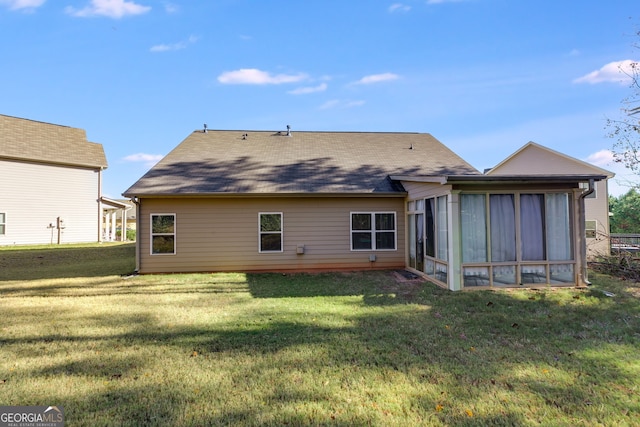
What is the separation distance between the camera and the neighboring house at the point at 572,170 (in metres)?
14.9

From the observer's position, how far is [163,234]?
10.4m

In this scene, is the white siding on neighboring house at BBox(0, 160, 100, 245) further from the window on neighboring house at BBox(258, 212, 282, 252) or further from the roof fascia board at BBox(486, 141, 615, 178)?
the roof fascia board at BBox(486, 141, 615, 178)

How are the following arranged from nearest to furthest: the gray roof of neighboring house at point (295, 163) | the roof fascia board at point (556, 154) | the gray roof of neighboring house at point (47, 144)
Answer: the gray roof of neighboring house at point (295, 163) → the roof fascia board at point (556, 154) → the gray roof of neighboring house at point (47, 144)

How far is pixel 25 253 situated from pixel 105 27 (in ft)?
32.4

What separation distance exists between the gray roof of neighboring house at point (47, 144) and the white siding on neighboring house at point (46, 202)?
53cm

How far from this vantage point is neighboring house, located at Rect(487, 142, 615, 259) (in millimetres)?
14906

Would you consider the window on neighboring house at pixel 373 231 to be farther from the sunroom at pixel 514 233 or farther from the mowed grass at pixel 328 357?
the mowed grass at pixel 328 357

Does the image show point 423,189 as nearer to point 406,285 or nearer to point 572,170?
point 406,285

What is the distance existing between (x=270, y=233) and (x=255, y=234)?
1.51ft

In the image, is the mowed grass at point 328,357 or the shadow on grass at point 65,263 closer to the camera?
the mowed grass at point 328,357

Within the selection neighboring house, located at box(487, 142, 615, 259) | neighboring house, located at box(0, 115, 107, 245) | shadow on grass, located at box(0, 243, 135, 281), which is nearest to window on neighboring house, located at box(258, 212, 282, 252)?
shadow on grass, located at box(0, 243, 135, 281)

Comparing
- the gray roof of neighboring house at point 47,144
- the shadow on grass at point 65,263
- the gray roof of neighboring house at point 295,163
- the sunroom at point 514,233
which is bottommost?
the shadow on grass at point 65,263

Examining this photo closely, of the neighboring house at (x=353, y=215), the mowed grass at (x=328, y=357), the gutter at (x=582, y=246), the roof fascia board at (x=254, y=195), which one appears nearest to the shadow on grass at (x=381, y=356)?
the mowed grass at (x=328, y=357)

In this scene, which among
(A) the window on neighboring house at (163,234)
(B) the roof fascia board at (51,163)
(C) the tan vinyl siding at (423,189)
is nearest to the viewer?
(C) the tan vinyl siding at (423,189)
